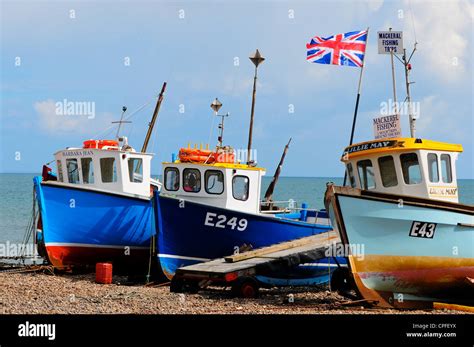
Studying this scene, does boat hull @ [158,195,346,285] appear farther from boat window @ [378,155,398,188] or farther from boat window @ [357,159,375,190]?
boat window @ [378,155,398,188]

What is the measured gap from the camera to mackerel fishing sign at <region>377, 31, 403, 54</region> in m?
16.9

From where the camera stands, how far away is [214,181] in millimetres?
20312

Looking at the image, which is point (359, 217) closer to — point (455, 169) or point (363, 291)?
point (363, 291)

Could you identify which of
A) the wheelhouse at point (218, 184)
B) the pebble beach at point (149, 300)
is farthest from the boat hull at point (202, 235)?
the wheelhouse at point (218, 184)

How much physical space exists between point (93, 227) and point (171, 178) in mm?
2332

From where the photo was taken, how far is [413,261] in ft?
47.5

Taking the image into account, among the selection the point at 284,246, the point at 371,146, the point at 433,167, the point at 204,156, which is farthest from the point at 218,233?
the point at 433,167

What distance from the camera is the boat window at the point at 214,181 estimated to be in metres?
20.2

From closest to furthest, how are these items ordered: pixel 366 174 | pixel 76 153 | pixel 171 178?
pixel 366 174 < pixel 171 178 < pixel 76 153

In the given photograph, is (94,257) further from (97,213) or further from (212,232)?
(212,232)

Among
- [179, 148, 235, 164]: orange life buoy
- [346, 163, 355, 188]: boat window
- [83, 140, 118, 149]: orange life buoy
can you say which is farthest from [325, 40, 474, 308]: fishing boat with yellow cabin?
[83, 140, 118, 149]: orange life buoy

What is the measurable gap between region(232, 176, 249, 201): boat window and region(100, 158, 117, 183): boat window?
321 cm

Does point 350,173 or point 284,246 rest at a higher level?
point 350,173
